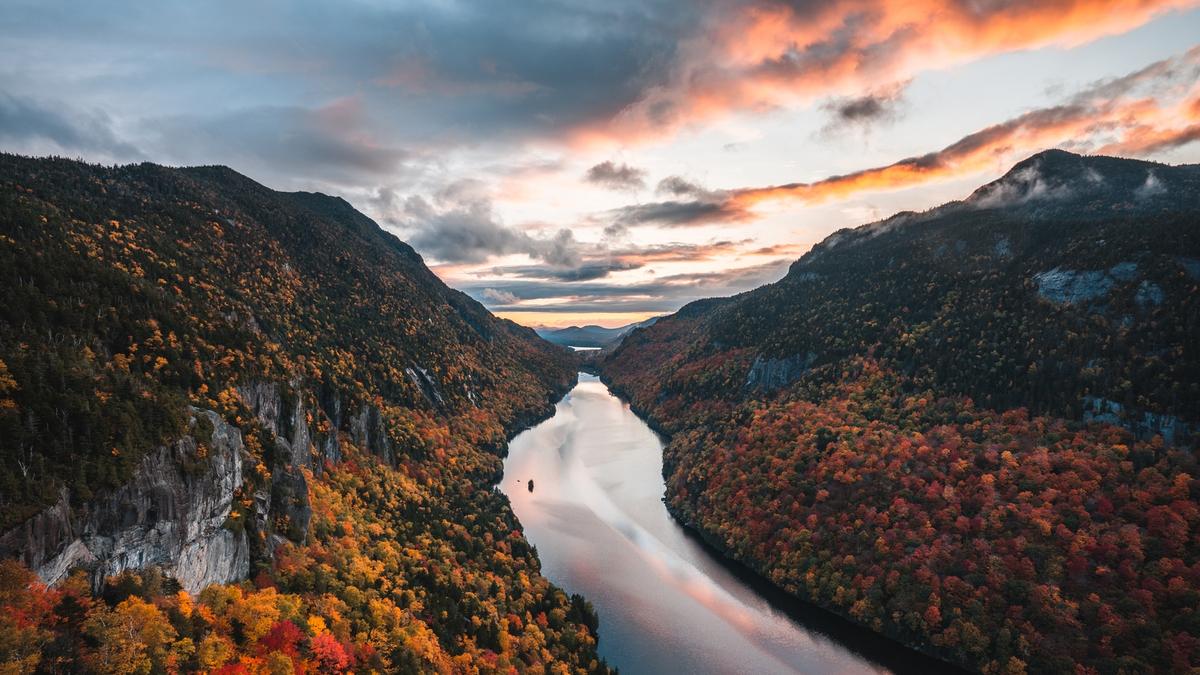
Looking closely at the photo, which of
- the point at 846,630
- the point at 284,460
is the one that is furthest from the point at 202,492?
the point at 846,630

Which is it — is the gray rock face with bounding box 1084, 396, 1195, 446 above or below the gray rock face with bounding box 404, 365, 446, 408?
below

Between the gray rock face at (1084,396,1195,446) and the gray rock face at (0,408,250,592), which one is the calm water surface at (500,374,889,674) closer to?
the gray rock face at (0,408,250,592)

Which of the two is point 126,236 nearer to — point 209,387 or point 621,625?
point 209,387

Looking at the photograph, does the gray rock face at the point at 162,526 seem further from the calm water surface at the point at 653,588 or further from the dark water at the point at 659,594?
the dark water at the point at 659,594

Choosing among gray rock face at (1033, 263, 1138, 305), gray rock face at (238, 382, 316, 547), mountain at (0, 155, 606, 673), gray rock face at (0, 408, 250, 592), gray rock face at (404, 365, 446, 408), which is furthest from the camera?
gray rock face at (404, 365, 446, 408)

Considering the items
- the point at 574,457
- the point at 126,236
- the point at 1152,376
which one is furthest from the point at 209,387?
the point at 1152,376

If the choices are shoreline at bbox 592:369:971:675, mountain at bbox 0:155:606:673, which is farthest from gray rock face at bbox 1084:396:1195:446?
mountain at bbox 0:155:606:673
